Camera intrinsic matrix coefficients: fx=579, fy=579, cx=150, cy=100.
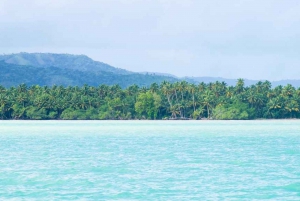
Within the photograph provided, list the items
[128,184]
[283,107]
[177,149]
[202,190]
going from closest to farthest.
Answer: [202,190] < [128,184] < [177,149] < [283,107]

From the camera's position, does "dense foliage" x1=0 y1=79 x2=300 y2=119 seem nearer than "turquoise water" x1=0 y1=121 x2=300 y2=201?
No

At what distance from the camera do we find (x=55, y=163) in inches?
1348

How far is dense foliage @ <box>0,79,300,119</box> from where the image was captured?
12312 cm

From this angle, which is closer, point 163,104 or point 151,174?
point 151,174

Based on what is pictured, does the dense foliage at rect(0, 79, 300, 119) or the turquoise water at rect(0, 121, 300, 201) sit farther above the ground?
the dense foliage at rect(0, 79, 300, 119)

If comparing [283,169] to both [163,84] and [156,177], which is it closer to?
[156,177]

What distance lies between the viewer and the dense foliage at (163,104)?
123125 mm

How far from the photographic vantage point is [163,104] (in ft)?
409

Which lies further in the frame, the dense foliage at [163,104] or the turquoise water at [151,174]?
the dense foliage at [163,104]

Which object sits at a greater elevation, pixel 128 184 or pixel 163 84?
pixel 163 84

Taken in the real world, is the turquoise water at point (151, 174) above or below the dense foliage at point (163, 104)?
below

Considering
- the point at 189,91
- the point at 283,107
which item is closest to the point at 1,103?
the point at 189,91

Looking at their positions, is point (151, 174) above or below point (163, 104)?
below

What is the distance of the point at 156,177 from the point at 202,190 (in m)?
3.94
